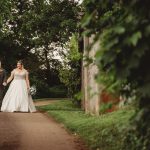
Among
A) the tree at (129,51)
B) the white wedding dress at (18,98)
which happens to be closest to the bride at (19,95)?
the white wedding dress at (18,98)

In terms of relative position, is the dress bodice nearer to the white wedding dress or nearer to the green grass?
the white wedding dress

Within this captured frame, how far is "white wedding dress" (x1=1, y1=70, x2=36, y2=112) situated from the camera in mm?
21281

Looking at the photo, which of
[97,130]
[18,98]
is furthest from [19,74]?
[97,130]

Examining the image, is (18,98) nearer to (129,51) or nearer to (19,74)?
(19,74)

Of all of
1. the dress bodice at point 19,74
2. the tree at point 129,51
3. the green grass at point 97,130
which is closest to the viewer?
the tree at point 129,51

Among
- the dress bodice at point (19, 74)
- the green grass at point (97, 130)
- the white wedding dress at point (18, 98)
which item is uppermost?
the dress bodice at point (19, 74)

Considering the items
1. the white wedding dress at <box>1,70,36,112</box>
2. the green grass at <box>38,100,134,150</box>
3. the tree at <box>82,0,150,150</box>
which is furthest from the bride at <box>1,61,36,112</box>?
the tree at <box>82,0,150,150</box>

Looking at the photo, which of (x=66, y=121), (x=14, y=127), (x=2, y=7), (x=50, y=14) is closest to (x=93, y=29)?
(x=14, y=127)

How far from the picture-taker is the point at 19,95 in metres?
21.7

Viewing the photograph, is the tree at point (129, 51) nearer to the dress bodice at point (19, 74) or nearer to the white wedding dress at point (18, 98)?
the white wedding dress at point (18, 98)

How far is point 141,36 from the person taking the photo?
4.89 meters

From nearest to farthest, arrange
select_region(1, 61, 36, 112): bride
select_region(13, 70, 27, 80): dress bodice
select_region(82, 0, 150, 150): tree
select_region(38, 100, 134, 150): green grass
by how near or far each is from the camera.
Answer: select_region(82, 0, 150, 150): tree, select_region(38, 100, 134, 150): green grass, select_region(1, 61, 36, 112): bride, select_region(13, 70, 27, 80): dress bodice

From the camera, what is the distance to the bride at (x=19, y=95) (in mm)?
21266

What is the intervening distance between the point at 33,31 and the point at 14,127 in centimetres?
2091
